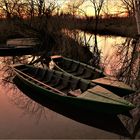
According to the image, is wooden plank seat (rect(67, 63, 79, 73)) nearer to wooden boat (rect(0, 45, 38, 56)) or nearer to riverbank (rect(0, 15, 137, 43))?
riverbank (rect(0, 15, 137, 43))

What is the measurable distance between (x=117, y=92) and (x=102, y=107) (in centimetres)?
161

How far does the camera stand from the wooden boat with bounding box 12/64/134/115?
29.6 feet

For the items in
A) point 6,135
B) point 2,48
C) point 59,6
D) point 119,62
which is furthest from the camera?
point 59,6

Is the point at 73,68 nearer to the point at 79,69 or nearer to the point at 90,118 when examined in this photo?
the point at 79,69

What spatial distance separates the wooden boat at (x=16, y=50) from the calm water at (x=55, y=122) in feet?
39.0

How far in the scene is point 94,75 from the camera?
12750 millimetres

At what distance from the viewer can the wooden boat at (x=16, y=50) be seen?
2300 centimetres

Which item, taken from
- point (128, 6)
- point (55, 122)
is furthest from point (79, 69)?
point (128, 6)

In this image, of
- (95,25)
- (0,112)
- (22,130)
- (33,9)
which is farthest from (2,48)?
(95,25)

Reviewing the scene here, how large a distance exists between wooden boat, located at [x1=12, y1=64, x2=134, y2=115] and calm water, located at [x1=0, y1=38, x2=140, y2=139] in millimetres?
303

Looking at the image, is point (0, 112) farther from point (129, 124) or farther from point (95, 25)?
point (95, 25)

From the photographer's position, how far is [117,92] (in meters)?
10.6

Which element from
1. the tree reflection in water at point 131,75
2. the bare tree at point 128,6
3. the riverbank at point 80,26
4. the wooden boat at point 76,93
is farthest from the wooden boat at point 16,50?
the bare tree at point 128,6

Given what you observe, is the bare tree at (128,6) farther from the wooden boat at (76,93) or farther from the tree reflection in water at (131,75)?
the wooden boat at (76,93)
